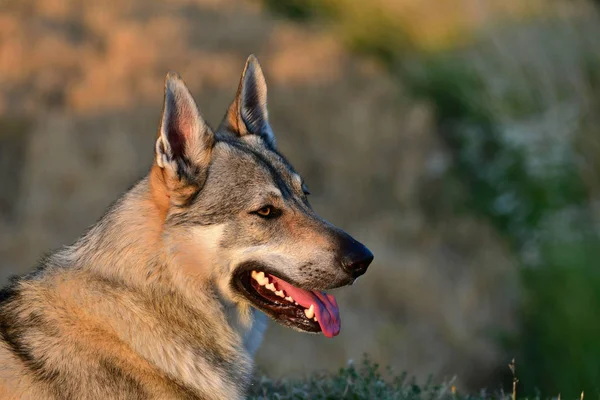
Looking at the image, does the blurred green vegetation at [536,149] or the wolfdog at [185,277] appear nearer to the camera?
the wolfdog at [185,277]

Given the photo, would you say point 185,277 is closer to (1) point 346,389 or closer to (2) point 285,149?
(1) point 346,389

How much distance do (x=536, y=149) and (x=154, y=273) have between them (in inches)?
516

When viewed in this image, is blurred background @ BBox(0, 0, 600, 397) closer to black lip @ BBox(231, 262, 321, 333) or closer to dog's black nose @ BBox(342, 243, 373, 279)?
black lip @ BBox(231, 262, 321, 333)

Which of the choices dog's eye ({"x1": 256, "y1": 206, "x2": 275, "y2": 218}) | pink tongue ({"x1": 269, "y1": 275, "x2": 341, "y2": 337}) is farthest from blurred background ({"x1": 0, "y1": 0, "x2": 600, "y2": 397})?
dog's eye ({"x1": 256, "y1": 206, "x2": 275, "y2": 218})

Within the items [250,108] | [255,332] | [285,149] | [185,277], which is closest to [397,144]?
[285,149]

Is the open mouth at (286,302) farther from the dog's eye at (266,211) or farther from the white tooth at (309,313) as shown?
the dog's eye at (266,211)

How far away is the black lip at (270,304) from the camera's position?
526cm

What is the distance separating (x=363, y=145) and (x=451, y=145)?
76.9 inches

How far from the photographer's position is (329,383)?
6715 millimetres

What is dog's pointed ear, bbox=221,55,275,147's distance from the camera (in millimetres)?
5926

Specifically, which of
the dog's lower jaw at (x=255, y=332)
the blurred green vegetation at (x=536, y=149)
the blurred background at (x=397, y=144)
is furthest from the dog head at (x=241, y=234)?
the blurred green vegetation at (x=536, y=149)

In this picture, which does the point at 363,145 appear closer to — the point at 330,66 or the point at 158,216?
the point at 330,66

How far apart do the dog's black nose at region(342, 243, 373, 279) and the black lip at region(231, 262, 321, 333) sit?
0.31 metres

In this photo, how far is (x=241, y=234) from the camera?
5.27 m
